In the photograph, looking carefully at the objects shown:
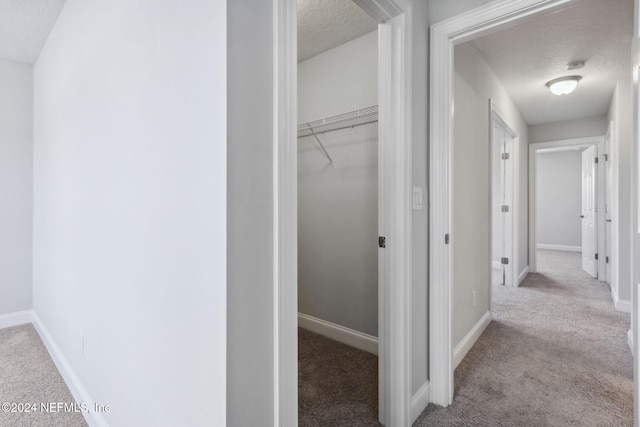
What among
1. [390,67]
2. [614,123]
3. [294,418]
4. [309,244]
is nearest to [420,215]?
[390,67]

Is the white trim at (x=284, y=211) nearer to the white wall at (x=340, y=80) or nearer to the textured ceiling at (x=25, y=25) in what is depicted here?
the white wall at (x=340, y=80)

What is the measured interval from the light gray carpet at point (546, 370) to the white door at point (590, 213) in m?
1.47

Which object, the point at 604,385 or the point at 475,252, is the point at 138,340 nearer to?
the point at 475,252

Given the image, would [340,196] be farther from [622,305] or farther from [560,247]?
[560,247]

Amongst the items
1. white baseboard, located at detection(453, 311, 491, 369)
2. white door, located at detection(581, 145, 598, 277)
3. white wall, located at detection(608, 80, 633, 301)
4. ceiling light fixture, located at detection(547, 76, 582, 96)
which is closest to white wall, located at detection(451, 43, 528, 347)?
white baseboard, located at detection(453, 311, 491, 369)

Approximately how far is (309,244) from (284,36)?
2.12m

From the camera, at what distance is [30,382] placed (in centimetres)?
204

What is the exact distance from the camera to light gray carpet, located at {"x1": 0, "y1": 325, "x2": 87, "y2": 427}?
5.61 ft

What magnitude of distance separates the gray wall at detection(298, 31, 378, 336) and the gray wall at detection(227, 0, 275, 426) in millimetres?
1610

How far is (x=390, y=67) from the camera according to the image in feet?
5.16

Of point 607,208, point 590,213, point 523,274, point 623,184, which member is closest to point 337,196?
point 623,184

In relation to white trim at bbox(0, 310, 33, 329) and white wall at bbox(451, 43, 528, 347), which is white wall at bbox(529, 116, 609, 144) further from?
white trim at bbox(0, 310, 33, 329)

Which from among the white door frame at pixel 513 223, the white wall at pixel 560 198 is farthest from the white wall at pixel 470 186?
the white wall at pixel 560 198

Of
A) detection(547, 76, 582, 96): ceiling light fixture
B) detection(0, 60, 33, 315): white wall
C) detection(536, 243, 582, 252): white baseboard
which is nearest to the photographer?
detection(0, 60, 33, 315): white wall
